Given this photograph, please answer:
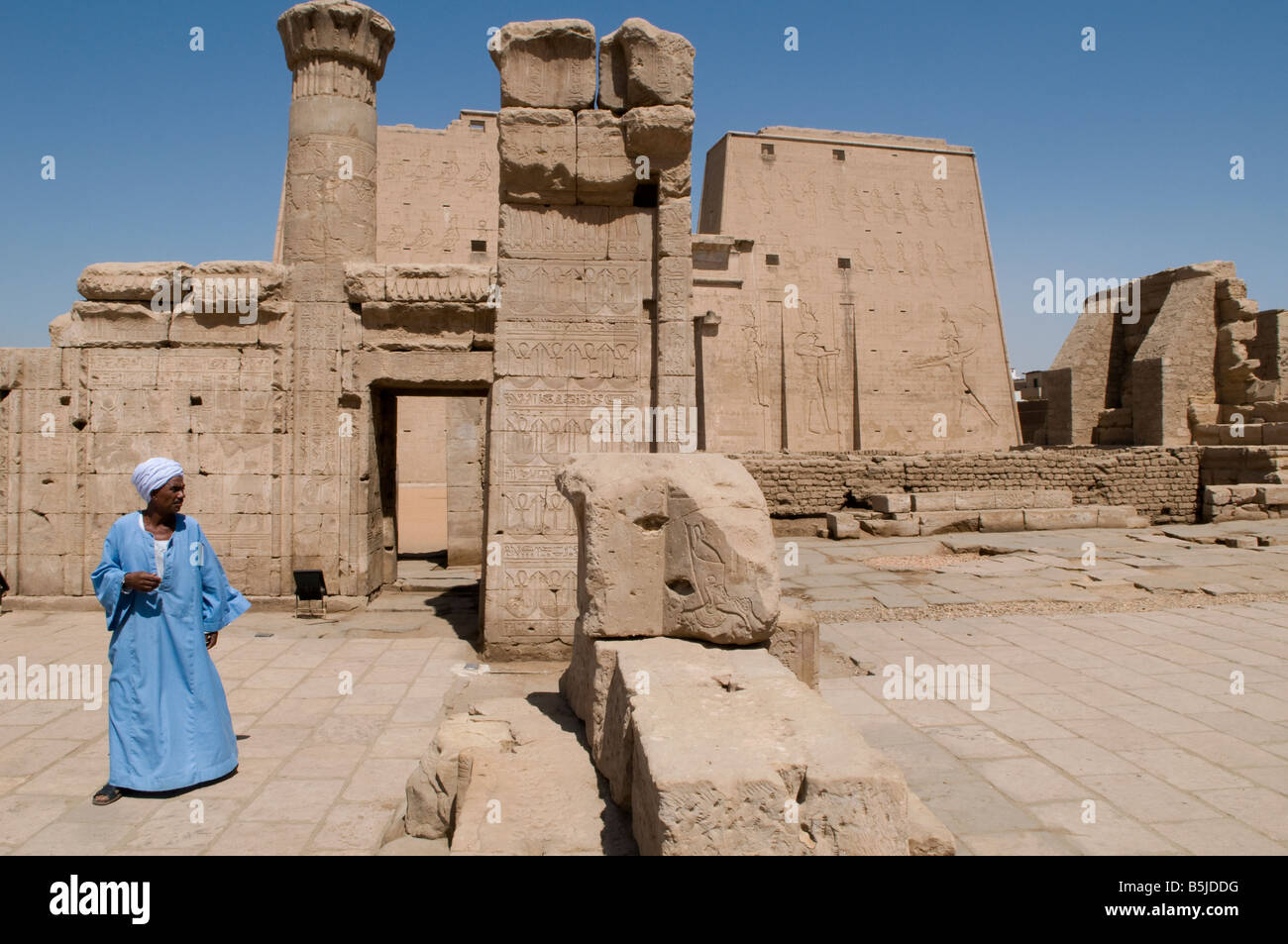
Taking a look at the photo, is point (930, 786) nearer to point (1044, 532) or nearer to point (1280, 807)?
point (1280, 807)

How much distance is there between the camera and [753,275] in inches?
809

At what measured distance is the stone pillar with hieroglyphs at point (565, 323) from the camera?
6.71 meters

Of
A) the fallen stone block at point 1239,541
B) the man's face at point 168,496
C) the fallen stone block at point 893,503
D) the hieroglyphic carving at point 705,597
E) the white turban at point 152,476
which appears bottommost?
the fallen stone block at point 1239,541

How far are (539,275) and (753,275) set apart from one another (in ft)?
47.7

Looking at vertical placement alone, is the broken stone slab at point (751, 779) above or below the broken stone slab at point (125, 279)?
below

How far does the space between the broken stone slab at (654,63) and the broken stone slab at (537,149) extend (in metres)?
0.59

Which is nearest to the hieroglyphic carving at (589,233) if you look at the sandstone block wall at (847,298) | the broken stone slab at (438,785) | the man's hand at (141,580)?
the man's hand at (141,580)

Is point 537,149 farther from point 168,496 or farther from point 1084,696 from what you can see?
point 1084,696

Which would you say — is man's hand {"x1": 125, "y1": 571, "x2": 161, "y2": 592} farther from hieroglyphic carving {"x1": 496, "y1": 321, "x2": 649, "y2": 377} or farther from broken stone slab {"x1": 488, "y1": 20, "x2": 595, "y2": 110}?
broken stone slab {"x1": 488, "y1": 20, "x2": 595, "y2": 110}

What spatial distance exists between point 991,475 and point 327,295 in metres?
11.9

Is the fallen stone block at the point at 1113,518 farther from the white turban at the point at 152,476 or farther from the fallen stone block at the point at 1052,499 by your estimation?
the white turban at the point at 152,476

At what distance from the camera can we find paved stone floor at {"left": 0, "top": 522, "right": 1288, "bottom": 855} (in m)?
3.57

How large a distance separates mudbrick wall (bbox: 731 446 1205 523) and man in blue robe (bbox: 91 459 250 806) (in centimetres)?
1124

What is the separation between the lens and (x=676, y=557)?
12.8 feet
